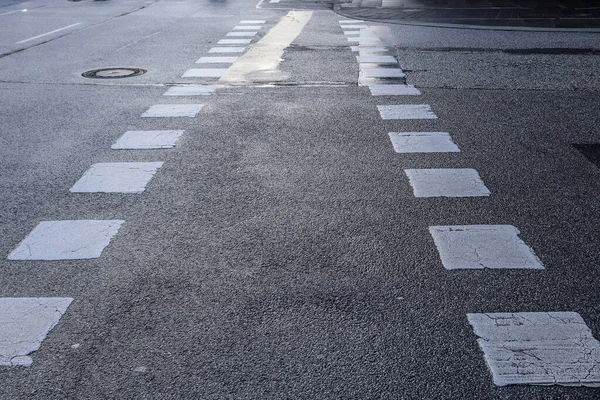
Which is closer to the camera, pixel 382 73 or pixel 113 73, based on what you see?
pixel 382 73

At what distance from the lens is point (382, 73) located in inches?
449

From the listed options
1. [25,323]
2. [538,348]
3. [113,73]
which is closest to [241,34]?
[113,73]

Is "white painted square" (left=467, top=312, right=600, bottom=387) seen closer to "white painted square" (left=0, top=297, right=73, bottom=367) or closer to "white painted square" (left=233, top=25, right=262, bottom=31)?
"white painted square" (left=0, top=297, right=73, bottom=367)

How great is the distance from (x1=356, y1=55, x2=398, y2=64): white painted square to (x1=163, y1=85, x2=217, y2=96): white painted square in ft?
11.0

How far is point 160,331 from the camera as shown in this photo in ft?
13.0

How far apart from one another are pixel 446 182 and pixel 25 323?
390 centimetres

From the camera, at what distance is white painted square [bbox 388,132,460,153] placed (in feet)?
23.9

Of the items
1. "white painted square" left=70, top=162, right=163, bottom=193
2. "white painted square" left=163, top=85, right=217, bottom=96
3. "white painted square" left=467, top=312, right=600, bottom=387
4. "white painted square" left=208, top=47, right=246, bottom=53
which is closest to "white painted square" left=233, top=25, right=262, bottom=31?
"white painted square" left=208, top=47, right=246, bottom=53

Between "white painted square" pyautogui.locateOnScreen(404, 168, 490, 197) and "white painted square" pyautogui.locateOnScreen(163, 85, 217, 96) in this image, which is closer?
"white painted square" pyautogui.locateOnScreen(404, 168, 490, 197)


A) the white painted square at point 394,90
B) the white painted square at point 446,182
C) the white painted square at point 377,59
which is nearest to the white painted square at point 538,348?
the white painted square at point 446,182

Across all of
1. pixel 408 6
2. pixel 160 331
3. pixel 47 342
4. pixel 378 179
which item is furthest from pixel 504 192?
pixel 408 6

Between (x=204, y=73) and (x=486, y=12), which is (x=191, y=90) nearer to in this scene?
(x=204, y=73)

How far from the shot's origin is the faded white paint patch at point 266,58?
37.1ft

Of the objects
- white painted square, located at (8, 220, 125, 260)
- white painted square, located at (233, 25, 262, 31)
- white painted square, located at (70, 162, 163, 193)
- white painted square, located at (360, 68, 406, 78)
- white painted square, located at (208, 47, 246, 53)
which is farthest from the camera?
white painted square, located at (233, 25, 262, 31)
